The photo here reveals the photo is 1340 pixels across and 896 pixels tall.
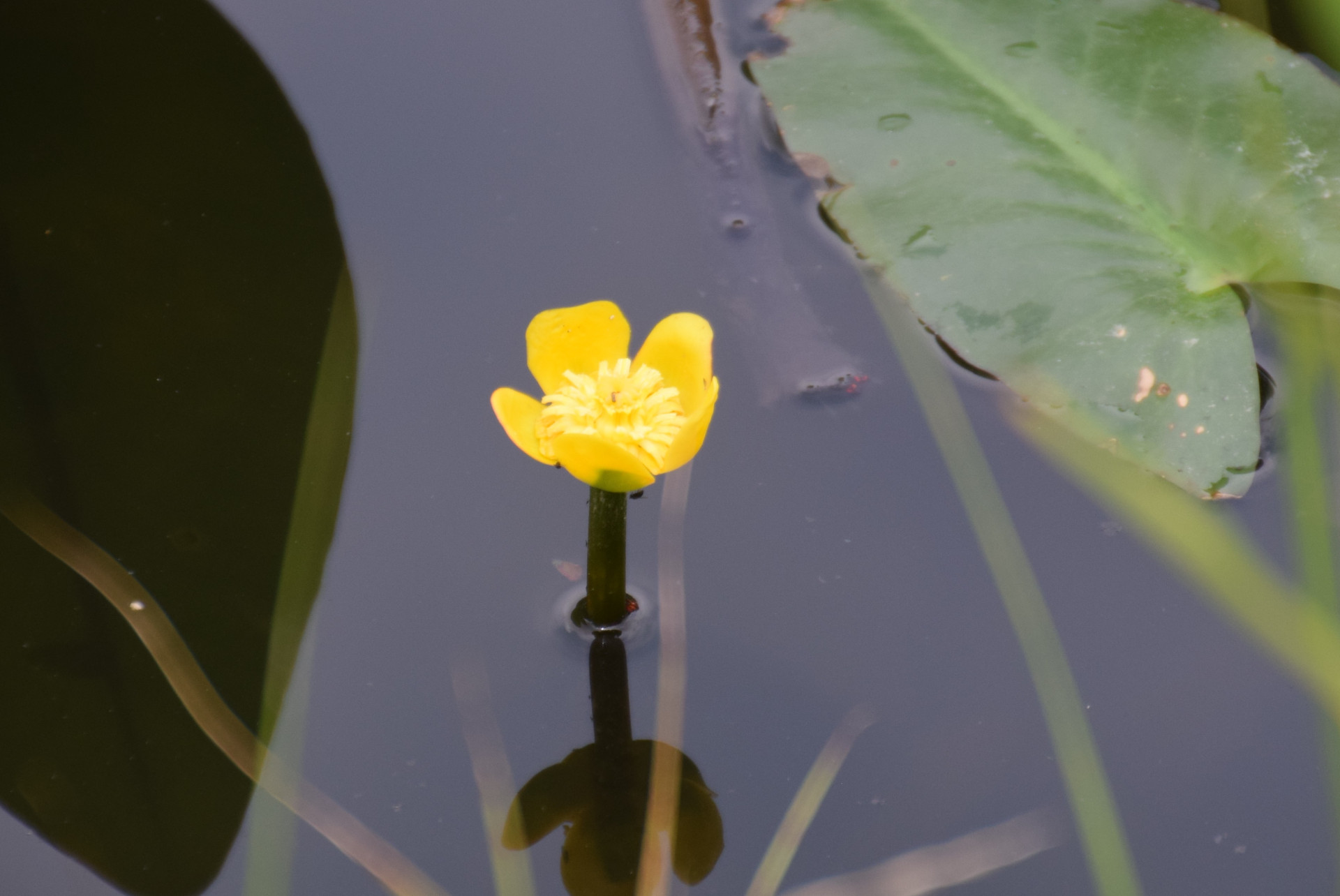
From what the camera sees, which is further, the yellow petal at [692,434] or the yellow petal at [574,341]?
the yellow petal at [574,341]

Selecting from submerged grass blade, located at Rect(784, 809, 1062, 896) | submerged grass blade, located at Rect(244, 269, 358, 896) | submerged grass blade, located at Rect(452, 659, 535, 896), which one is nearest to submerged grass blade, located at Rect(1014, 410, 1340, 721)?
submerged grass blade, located at Rect(784, 809, 1062, 896)

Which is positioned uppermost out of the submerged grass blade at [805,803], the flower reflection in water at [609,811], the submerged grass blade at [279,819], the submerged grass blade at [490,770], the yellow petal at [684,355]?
the yellow petal at [684,355]

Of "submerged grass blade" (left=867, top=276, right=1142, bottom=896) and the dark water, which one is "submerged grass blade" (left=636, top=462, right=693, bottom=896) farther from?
"submerged grass blade" (left=867, top=276, right=1142, bottom=896)

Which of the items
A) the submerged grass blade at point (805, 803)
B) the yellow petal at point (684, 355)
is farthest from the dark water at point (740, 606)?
the yellow petal at point (684, 355)

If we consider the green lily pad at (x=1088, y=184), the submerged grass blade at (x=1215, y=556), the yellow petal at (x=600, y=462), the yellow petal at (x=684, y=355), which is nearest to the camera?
the yellow petal at (x=600, y=462)

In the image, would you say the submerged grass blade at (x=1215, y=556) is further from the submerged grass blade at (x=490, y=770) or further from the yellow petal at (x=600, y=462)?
the submerged grass blade at (x=490, y=770)

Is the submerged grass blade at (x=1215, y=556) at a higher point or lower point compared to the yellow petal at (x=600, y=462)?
lower

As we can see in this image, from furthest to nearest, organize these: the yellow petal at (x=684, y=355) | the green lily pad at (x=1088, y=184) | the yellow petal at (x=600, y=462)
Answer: the green lily pad at (x=1088, y=184)
the yellow petal at (x=684, y=355)
the yellow petal at (x=600, y=462)

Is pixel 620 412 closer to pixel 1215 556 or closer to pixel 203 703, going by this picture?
pixel 203 703
